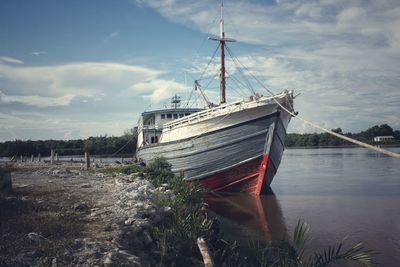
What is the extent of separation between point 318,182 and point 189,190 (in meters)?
17.3

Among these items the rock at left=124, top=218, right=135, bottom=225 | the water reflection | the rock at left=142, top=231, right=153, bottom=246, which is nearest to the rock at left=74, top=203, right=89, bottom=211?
the rock at left=124, top=218, right=135, bottom=225

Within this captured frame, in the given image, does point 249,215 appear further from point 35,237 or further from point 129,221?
point 35,237

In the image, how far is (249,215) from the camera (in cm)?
1702

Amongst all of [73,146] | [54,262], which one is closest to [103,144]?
[73,146]

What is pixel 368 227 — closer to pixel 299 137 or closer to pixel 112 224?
pixel 112 224

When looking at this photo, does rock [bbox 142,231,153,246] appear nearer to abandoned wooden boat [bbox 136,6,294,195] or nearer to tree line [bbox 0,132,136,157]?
abandoned wooden boat [bbox 136,6,294,195]

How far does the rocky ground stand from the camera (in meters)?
6.28

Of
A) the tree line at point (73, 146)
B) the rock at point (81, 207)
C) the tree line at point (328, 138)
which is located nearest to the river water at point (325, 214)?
the rock at point (81, 207)

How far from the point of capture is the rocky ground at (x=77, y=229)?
628cm

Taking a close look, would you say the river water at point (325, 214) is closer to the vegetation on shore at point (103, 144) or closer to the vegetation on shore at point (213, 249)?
the vegetation on shore at point (213, 249)

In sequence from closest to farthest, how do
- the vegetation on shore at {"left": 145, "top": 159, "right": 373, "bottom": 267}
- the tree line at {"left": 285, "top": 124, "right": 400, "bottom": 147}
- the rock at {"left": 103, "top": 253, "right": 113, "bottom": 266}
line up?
the rock at {"left": 103, "top": 253, "right": 113, "bottom": 266}
the vegetation on shore at {"left": 145, "top": 159, "right": 373, "bottom": 267}
the tree line at {"left": 285, "top": 124, "right": 400, "bottom": 147}

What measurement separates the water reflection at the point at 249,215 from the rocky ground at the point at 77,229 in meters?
4.43

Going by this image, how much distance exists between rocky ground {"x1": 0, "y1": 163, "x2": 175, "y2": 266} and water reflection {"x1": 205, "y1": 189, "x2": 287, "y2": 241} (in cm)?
443

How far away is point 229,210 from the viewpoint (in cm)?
1819
